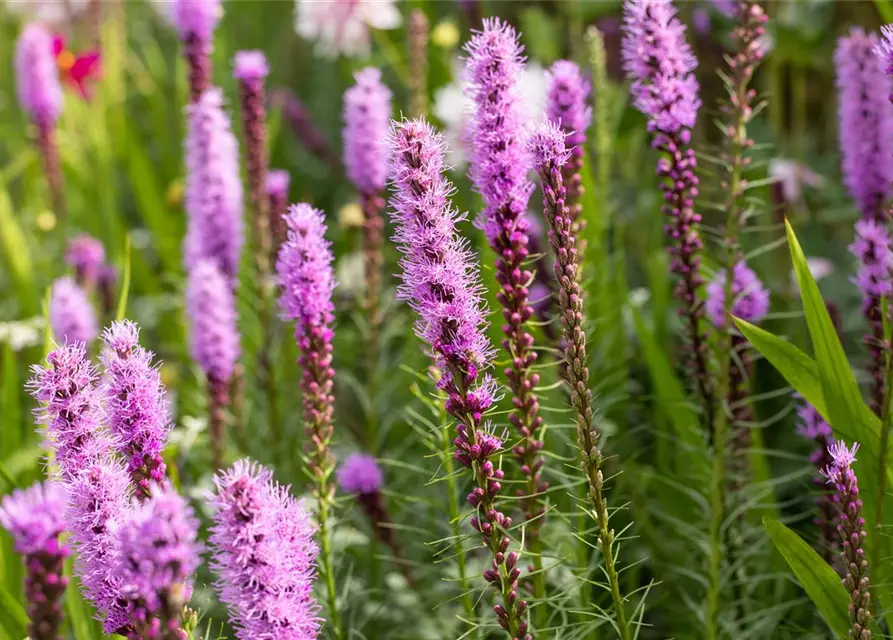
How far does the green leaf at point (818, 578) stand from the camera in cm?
154

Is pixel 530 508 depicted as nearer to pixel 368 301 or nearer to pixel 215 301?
pixel 215 301

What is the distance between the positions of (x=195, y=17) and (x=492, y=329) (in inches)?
55.3

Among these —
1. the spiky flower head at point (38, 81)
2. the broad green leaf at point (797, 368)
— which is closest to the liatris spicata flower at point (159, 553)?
the broad green leaf at point (797, 368)

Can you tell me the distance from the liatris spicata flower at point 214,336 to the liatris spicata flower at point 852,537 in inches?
59.6

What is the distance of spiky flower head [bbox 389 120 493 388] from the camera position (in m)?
1.26

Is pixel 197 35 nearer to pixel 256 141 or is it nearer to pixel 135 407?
pixel 256 141

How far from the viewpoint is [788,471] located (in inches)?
108

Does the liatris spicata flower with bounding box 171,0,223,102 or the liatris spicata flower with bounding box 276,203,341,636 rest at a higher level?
the liatris spicata flower with bounding box 171,0,223,102

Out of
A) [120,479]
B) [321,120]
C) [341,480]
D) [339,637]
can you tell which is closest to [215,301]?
[341,480]

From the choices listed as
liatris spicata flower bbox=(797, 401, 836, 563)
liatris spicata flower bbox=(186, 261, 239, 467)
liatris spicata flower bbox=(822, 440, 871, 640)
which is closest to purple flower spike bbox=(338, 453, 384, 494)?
liatris spicata flower bbox=(186, 261, 239, 467)

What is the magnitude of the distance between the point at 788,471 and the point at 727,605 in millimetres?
761

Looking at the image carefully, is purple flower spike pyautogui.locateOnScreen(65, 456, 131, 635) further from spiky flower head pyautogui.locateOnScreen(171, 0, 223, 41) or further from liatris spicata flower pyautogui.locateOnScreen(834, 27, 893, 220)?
spiky flower head pyautogui.locateOnScreen(171, 0, 223, 41)

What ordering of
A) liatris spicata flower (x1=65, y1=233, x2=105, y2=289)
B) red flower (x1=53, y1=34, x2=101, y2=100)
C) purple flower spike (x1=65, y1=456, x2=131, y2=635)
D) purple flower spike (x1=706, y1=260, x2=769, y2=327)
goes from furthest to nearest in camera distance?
red flower (x1=53, y1=34, x2=101, y2=100), liatris spicata flower (x1=65, y1=233, x2=105, y2=289), purple flower spike (x1=706, y1=260, x2=769, y2=327), purple flower spike (x1=65, y1=456, x2=131, y2=635)

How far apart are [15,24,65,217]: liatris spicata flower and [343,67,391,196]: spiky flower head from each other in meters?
1.73
